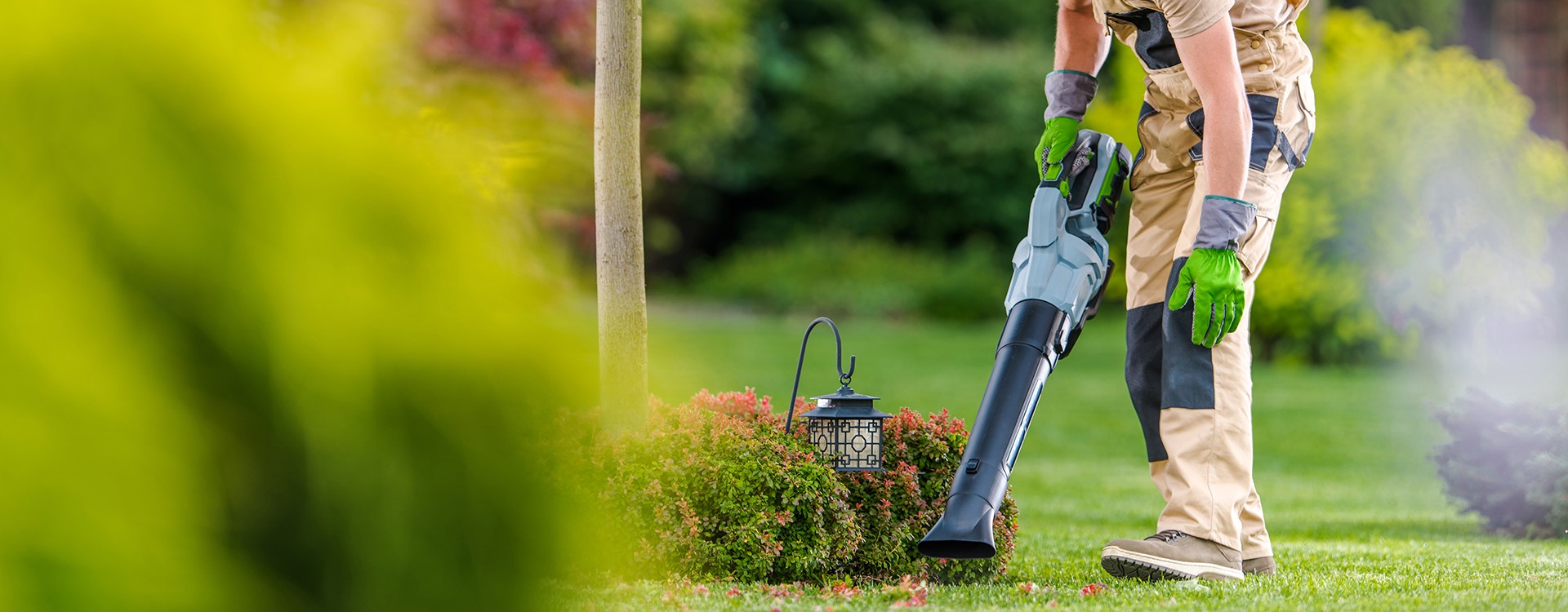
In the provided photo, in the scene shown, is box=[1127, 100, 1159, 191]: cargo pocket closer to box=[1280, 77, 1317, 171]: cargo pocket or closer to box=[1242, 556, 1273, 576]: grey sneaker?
box=[1280, 77, 1317, 171]: cargo pocket

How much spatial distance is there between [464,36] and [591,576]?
841cm

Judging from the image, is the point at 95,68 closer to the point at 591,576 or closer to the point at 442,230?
the point at 442,230

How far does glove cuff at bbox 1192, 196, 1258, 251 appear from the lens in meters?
2.96

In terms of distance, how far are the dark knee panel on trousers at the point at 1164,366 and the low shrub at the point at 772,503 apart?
1.38ft

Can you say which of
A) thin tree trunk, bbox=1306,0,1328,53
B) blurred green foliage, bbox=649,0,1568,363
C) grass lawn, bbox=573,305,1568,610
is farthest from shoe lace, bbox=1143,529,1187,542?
thin tree trunk, bbox=1306,0,1328,53

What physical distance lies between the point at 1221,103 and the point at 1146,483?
5014 mm

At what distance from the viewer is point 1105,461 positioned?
9047 millimetres

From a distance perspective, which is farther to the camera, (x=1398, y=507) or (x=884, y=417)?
(x=1398, y=507)

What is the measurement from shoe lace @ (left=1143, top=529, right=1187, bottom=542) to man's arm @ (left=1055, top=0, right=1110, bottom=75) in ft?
3.82

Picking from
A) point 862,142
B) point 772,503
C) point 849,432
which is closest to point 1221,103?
point 849,432

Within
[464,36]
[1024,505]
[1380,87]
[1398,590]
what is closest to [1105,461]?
[1024,505]

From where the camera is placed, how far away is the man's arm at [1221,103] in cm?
292

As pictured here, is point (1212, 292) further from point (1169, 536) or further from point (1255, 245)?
point (1169, 536)

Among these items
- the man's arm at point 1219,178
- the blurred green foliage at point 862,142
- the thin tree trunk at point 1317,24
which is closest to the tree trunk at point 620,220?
the man's arm at point 1219,178
